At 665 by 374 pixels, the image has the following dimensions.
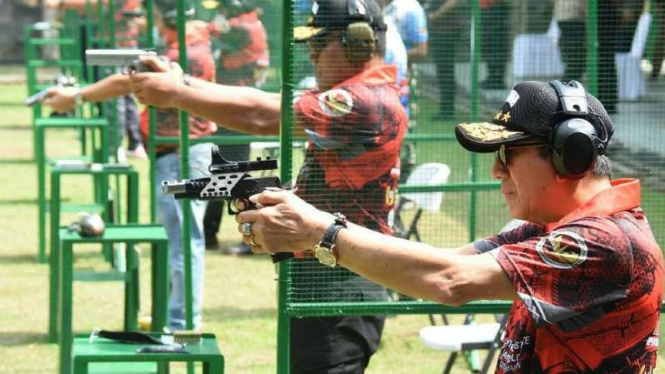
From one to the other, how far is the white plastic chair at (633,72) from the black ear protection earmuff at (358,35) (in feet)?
4.11

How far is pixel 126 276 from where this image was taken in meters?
6.91

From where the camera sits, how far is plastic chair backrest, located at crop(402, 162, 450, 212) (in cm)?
592

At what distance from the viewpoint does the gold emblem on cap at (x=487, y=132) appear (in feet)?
9.34

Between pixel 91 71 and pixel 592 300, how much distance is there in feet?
48.1

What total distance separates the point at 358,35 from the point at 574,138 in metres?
1.89

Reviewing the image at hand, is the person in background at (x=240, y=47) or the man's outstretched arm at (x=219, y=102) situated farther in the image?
the person in background at (x=240, y=47)

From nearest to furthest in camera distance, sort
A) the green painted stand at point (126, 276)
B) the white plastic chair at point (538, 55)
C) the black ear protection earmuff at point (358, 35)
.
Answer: the black ear protection earmuff at point (358, 35), the white plastic chair at point (538, 55), the green painted stand at point (126, 276)

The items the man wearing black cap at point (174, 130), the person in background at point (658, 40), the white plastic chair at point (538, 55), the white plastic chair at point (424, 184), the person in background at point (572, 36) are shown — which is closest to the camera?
the person in background at point (658, 40)

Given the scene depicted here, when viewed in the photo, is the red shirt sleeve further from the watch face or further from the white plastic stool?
the white plastic stool

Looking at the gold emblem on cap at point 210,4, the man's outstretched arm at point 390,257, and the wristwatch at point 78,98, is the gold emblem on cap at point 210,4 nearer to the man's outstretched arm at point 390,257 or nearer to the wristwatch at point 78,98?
the wristwatch at point 78,98

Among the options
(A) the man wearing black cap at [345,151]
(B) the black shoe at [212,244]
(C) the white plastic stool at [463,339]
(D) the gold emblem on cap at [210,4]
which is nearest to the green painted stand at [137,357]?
(A) the man wearing black cap at [345,151]

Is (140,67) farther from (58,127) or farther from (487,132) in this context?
→ (58,127)

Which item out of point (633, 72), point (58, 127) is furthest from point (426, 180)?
point (58, 127)

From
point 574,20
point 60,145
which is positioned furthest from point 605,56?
point 60,145
